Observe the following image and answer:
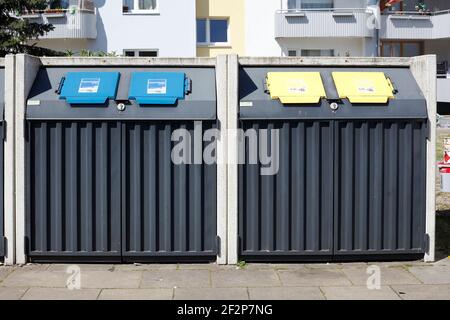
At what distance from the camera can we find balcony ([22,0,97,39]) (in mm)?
25281

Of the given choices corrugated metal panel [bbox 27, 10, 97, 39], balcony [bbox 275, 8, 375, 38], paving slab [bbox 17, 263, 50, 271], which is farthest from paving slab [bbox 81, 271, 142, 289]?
balcony [bbox 275, 8, 375, 38]

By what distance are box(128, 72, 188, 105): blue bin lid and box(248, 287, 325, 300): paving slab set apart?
6.99 ft

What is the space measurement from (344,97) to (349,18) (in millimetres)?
20587

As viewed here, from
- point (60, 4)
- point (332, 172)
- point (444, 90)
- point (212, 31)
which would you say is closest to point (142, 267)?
point (332, 172)

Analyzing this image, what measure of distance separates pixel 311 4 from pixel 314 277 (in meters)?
22.2

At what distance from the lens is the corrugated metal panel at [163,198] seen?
7062 mm

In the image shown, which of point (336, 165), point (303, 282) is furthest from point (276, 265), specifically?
point (336, 165)

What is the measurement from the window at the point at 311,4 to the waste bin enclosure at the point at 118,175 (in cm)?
2096

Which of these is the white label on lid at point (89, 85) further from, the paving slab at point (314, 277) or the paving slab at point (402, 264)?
the paving slab at point (402, 264)

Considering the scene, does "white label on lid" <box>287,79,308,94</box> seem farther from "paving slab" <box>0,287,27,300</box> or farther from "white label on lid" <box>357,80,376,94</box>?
"paving slab" <box>0,287,27,300</box>

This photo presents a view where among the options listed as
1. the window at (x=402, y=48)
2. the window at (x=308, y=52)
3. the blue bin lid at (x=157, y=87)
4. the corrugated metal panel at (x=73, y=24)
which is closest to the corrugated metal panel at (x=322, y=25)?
the window at (x=308, y=52)

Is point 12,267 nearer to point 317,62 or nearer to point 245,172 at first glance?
point 245,172

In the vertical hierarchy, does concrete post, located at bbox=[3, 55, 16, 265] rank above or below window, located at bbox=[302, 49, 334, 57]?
below

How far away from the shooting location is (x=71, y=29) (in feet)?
83.7
